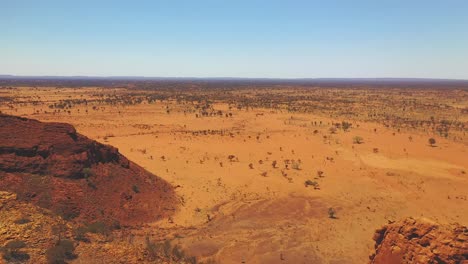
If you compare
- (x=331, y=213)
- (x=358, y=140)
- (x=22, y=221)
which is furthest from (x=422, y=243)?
(x=358, y=140)

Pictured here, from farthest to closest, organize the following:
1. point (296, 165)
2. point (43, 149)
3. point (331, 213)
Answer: point (296, 165), point (331, 213), point (43, 149)

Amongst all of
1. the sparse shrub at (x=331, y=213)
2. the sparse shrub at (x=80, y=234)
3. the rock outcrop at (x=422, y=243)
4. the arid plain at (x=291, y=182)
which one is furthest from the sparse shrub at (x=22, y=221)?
the sparse shrub at (x=331, y=213)

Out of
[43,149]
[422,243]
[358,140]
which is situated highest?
[43,149]

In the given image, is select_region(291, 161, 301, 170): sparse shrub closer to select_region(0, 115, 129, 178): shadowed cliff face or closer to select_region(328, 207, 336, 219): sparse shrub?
select_region(328, 207, 336, 219): sparse shrub

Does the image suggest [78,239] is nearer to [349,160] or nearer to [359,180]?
[359,180]

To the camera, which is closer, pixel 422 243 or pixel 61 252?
pixel 61 252

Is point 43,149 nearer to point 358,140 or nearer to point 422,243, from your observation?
point 422,243

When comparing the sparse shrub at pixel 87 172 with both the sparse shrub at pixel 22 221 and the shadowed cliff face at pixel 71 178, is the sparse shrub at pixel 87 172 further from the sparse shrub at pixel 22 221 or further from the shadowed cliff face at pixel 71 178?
the sparse shrub at pixel 22 221
